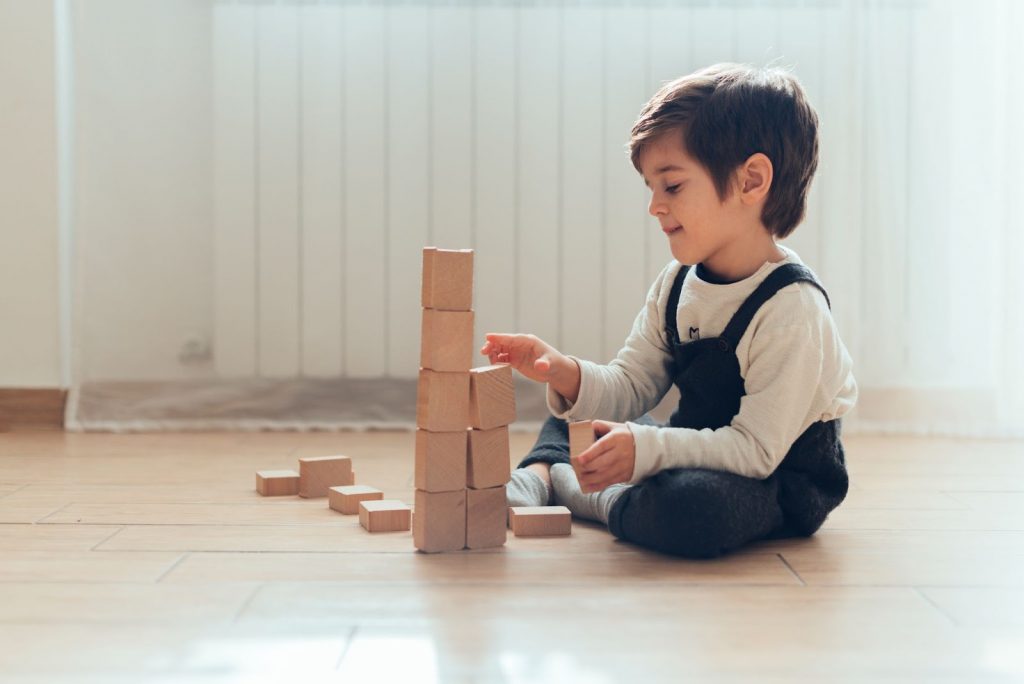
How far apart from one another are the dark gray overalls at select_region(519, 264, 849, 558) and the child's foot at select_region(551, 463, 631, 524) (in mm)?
53

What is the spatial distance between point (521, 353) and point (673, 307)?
20 cm

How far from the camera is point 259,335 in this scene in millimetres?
2186

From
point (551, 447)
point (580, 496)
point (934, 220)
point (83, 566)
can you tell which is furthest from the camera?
point (934, 220)

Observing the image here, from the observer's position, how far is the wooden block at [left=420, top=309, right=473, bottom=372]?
117 cm

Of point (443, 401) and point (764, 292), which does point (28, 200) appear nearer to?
point (443, 401)

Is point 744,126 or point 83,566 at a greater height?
point 744,126

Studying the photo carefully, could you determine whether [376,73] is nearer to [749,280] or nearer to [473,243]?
[473,243]

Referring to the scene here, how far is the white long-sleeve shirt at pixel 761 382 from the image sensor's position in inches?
48.1

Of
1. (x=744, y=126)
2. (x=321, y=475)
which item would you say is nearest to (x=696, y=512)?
(x=744, y=126)

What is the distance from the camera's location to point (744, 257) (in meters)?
1.32

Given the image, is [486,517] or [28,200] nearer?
[486,517]

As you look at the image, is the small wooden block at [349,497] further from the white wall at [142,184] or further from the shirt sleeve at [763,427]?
the white wall at [142,184]

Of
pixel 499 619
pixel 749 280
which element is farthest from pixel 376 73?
pixel 499 619

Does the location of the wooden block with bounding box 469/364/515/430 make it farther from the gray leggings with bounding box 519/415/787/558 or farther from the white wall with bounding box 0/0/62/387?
the white wall with bounding box 0/0/62/387
